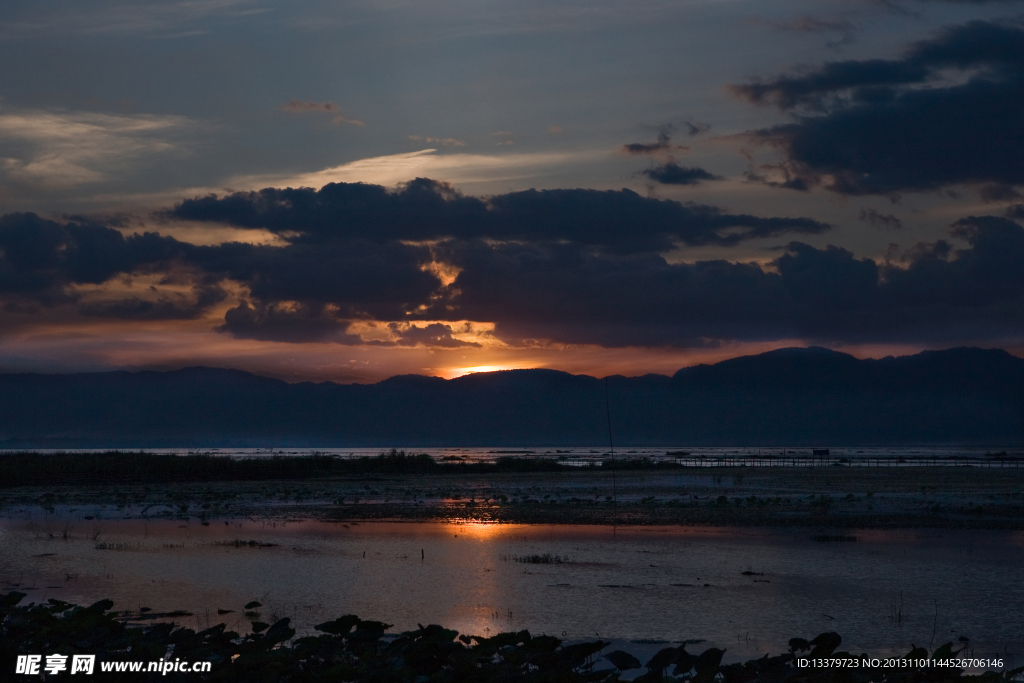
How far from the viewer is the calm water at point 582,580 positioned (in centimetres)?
1673

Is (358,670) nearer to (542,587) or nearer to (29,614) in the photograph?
(29,614)

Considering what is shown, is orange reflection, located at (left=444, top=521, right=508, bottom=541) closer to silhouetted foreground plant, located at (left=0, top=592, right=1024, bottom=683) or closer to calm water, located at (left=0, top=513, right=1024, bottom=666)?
calm water, located at (left=0, top=513, right=1024, bottom=666)

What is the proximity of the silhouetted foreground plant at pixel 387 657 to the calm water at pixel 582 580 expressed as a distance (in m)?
2.98

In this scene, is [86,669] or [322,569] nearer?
[86,669]

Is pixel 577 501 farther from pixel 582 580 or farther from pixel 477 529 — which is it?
pixel 582 580

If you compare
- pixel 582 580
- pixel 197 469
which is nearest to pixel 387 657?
pixel 582 580

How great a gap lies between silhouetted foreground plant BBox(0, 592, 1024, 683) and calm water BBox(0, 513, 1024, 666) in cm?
298

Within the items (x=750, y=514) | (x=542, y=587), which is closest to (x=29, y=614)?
(x=542, y=587)

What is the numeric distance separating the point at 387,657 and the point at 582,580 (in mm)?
9712

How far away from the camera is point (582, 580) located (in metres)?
21.3

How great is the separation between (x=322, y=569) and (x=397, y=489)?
→ 103 feet

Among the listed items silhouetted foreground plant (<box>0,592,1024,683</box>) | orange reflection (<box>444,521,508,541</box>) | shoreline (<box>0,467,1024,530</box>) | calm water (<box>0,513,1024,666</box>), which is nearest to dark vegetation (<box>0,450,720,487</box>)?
shoreline (<box>0,467,1024,530</box>)

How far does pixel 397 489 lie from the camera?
54125 millimetres

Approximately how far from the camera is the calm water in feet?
54.9
